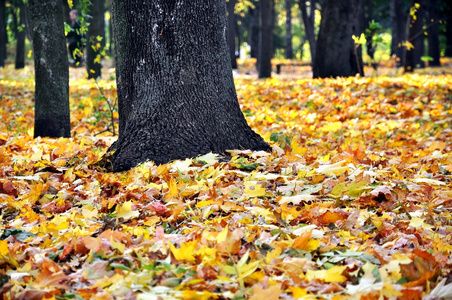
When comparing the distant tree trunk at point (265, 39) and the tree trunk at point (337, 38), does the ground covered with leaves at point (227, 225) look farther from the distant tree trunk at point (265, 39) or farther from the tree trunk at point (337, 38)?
the distant tree trunk at point (265, 39)

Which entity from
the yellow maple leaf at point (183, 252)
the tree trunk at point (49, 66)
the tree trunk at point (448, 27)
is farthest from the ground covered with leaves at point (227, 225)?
the tree trunk at point (448, 27)

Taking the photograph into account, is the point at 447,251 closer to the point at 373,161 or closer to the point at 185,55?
the point at 373,161

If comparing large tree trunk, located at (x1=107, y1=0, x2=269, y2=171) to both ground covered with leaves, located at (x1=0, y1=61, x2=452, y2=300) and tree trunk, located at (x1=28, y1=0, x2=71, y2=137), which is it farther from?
tree trunk, located at (x1=28, y1=0, x2=71, y2=137)

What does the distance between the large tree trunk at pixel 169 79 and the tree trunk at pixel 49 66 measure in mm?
2080

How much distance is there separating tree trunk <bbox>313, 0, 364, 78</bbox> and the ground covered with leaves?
650 centimetres

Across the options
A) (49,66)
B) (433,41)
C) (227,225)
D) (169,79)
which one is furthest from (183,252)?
(433,41)

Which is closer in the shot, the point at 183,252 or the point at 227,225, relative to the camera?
the point at 183,252

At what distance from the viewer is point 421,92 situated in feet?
29.1

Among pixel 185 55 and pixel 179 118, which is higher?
pixel 185 55

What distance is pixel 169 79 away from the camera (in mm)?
4207

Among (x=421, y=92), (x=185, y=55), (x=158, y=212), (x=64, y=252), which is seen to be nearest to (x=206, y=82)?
(x=185, y=55)

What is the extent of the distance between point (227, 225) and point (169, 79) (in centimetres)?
183

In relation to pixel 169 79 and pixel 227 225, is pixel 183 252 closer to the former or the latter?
pixel 227 225

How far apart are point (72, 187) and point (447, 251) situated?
8.39ft
